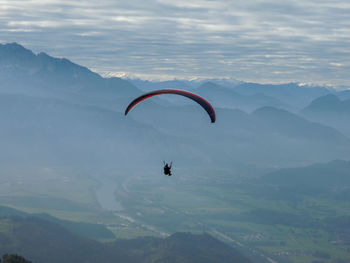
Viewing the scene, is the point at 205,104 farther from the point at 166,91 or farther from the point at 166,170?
the point at 166,170

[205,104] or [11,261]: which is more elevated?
[205,104]

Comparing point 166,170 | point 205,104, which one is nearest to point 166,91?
point 205,104

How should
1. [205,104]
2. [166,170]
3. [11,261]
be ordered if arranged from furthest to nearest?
[11,261]
[205,104]
[166,170]

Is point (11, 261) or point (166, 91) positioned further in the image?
point (11, 261)

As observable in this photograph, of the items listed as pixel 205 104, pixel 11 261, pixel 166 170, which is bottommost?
pixel 11 261

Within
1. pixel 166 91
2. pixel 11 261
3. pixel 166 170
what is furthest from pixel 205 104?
pixel 11 261

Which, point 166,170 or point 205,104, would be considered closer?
point 166,170

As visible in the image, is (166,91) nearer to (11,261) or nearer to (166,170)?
(166,170)

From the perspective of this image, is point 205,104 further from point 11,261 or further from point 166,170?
point 11,261

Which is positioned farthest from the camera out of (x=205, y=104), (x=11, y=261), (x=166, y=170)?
(x=11, y=261)
